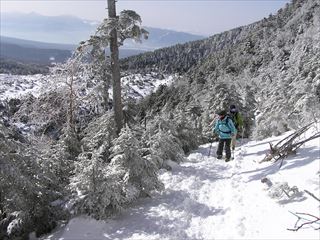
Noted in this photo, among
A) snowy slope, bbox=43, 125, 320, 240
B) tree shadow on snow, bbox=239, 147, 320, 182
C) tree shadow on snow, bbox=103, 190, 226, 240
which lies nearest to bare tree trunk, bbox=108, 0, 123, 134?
snowy slope, bbox=43, 125, 320, 240

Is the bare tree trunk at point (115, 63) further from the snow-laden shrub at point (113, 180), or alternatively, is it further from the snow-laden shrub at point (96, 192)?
the snow-laden shrub at point (96, 192)

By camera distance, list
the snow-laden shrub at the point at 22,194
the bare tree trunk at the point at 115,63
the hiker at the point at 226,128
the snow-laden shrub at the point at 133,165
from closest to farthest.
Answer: the snow-laden shrub at the point at 22,194 → the snow-laden shrub at the point at 133,165 → the bare tree trunk at the point at 115,63 → the hiker at the point at 226,128

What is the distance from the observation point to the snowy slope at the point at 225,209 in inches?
336

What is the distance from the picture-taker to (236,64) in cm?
16750

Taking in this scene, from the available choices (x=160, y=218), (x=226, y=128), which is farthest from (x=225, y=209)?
(x=226, y=128)

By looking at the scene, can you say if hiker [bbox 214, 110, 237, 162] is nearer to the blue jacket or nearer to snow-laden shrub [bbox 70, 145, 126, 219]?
the blue jacket

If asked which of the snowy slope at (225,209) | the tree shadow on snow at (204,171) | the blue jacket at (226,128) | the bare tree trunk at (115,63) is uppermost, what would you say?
the bare tree trunk at (115,63)

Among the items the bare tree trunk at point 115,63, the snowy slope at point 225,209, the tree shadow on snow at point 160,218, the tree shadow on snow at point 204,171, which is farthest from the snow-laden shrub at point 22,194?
the bare tree trunk at point 115,63

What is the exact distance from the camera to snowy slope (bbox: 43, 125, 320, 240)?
852cm

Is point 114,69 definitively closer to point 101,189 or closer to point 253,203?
point 101,189

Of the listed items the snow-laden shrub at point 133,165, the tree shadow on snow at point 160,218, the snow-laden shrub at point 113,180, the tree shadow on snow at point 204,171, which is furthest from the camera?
the tree shadow on snow at point 204,171

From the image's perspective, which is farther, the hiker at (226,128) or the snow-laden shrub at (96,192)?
the hiker at (226,128)

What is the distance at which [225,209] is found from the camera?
988 cm

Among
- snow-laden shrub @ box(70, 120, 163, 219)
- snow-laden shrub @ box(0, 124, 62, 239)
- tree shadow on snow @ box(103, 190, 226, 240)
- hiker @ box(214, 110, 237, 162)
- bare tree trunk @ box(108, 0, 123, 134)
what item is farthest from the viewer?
hiker @ box(214, 110, 237, 162)
